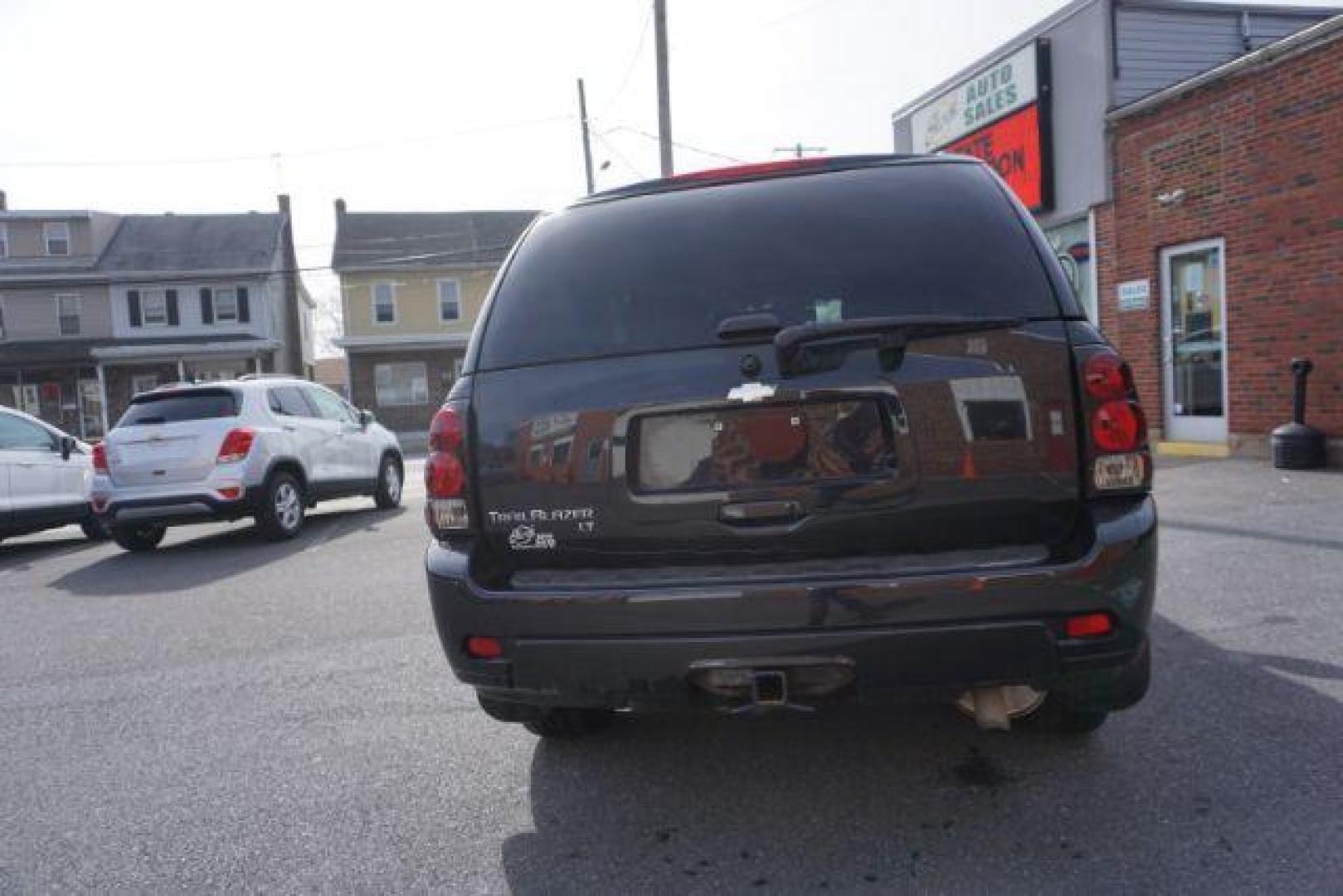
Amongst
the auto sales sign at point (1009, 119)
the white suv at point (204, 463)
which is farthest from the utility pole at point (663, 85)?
the white suv at point (204, 463)

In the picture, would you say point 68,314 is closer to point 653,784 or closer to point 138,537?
point 138,537

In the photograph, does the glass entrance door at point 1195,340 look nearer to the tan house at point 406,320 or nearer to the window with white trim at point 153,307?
the tan house at point 406,320

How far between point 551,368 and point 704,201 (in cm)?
72

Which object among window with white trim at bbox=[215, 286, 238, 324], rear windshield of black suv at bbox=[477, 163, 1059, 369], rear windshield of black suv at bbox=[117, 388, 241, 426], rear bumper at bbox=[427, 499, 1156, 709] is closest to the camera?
rear bumper at bbox=[427, 499, 1156, 709]

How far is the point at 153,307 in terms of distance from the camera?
36031mm

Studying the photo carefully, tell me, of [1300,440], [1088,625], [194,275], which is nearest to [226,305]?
[194,275]

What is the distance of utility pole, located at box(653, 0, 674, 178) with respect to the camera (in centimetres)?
1858

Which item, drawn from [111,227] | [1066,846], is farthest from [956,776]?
[111,227]

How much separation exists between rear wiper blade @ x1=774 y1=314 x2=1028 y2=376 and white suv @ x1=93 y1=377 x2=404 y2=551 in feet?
25.2

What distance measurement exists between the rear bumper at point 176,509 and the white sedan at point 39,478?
1.26 meters

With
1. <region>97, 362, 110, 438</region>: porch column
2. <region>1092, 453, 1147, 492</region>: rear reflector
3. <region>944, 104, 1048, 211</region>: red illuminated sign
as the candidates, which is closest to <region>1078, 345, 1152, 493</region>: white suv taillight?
<region>1092, 453, 1147, 492</region>: rear reflector

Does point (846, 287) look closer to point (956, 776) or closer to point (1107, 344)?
point (1107, 344)

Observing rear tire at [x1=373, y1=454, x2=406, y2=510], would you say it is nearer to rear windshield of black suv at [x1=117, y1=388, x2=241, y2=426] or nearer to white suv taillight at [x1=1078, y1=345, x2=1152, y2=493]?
rear windshield of black suv at [x1=117, y1=388, x2=241, y2=426]

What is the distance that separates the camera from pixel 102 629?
6.08 metres
